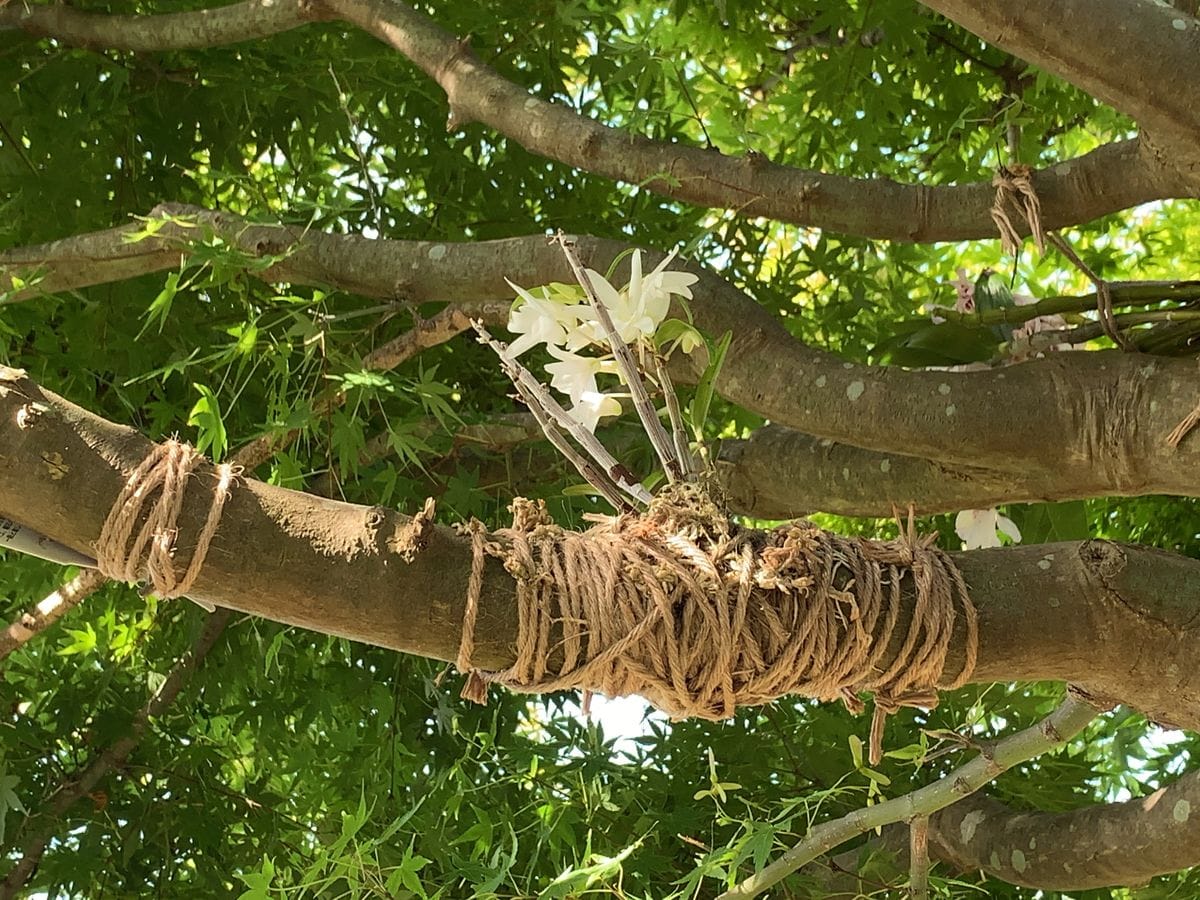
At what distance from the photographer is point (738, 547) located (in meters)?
0.60

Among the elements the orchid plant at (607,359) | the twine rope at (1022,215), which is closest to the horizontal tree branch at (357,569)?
the orchid plant at (607,359)

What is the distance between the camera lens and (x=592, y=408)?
27.3 inches

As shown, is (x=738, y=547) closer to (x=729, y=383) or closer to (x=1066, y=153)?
(x=729, y=383)

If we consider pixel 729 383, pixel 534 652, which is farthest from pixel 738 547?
pixel 729 383

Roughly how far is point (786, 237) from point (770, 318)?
2.87 feet

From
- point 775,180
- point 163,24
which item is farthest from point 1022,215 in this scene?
point 163,24

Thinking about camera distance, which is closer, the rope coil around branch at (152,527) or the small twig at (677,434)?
the rope coil around branch at (152,527)

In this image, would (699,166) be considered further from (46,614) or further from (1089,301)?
(46,614)

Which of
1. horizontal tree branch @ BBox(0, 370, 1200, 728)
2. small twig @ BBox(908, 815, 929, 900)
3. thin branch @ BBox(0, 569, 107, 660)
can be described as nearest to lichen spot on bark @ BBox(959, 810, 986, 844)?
small twig @ BBox(908, 815, 929, 900)

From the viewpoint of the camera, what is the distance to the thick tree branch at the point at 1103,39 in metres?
0.66

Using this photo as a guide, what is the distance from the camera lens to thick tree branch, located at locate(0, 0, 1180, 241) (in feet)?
2.97

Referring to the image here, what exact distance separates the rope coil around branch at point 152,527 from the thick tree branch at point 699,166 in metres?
0.60

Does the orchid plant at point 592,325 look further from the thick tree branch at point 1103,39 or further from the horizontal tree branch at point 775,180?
the horizontal tree branch at point 775,180

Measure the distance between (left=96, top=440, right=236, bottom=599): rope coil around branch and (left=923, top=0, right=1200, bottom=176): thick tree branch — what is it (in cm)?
46
